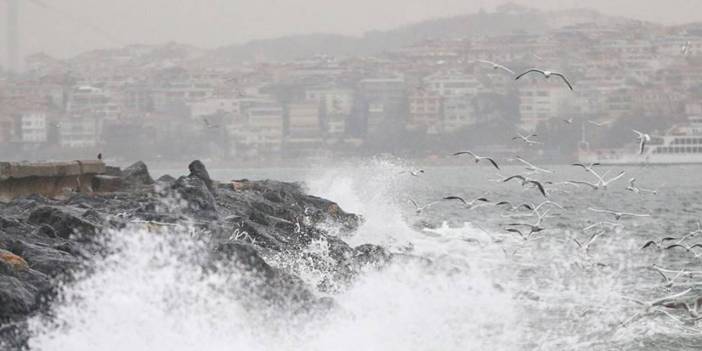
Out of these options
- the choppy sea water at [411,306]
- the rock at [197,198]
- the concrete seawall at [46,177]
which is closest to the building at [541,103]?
the concrete seawall at [46,177]

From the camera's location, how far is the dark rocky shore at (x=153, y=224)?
8.62 m

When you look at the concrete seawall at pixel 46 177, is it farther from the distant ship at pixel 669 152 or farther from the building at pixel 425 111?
the building at pixel 425 111

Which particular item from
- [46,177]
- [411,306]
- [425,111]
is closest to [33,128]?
[425,111]

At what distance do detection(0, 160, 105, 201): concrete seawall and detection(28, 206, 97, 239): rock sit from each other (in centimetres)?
372

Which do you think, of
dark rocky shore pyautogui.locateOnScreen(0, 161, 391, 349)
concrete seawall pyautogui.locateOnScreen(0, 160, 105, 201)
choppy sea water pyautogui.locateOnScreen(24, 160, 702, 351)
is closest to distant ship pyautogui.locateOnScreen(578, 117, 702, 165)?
choppy sea water pyautogui.locateOnScreen(24, 160, 702, 351)

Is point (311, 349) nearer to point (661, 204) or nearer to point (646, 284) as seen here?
point (646, 284)

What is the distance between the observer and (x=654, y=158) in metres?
82.0

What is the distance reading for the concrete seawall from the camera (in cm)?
1512

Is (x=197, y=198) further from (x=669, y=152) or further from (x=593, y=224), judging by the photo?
(x=669, y=152)

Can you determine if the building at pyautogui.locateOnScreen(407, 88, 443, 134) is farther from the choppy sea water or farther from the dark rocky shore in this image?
the dark rocky shore

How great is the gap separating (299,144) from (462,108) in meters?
14.1

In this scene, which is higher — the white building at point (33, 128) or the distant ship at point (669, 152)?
the white building at point (33, 128)

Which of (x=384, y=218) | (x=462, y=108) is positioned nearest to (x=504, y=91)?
(x=462, y=108)

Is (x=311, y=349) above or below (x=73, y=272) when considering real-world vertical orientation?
below
